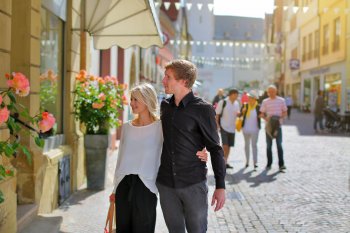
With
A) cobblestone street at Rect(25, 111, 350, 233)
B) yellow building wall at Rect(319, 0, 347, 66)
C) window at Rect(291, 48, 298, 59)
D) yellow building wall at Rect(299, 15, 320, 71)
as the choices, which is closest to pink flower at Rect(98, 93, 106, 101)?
cobblestone street at Rect(25, 111, 350, 233)

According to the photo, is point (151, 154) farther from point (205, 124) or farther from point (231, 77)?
point (231, 77)

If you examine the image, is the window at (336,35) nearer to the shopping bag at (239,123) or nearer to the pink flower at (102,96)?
the shopping bag at (239,123)

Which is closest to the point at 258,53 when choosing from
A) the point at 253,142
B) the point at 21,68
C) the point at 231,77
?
the point at 231,77

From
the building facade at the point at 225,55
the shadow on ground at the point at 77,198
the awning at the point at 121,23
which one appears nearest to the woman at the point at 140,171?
the shadow on ground at the point at 77,198

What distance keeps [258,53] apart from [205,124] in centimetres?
9025

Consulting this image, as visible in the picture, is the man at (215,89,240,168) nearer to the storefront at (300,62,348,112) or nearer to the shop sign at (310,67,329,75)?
the storefront at (300,62,348,112)

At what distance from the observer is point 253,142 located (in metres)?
11.9

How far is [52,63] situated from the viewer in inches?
311

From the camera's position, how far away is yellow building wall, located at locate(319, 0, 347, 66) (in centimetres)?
3156

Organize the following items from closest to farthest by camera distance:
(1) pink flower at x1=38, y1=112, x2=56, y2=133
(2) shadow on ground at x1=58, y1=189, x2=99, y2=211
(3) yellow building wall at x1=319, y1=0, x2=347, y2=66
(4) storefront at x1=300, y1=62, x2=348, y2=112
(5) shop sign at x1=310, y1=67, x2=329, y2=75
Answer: (1) pink flower at x1=38, y1=112, x2=56, y2=133, (2) shadow on ground at x1=58, y1=189, x2=99, y2=211, (3) yellow building wall at x1=319, y1=0, x2=347, y2=66, (4) storefront at x1=300, y1=62, x2=348, y2=112, (5) shop sign at x1=310, y1=67, x2=329, y2=75

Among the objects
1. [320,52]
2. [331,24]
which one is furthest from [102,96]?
[320,52]

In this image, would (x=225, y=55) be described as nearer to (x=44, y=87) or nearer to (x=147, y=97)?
(x=44, y=87)

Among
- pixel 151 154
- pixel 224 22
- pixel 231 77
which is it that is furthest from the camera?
pixel 224 22

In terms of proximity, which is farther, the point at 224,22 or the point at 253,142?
the point at 224,22
